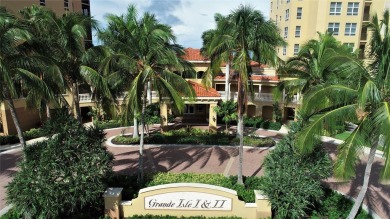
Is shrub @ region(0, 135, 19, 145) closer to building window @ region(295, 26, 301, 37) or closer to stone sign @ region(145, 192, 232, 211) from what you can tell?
stone sign @ region(145, 192, 232, 211)

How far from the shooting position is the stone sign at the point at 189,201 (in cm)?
1142

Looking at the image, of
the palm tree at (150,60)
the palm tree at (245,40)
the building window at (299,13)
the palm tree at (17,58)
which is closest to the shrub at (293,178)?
the palm tree at (245,40)

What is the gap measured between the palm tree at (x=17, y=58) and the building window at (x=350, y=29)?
40.8 m

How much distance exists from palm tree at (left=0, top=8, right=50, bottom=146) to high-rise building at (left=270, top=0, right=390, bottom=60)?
33.3m

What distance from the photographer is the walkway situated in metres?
14.8

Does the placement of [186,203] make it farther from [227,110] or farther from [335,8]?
[335,8]

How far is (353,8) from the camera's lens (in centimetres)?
3672

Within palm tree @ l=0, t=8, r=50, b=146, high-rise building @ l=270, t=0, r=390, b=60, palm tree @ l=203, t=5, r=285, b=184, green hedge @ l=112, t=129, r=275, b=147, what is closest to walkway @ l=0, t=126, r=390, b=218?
green hedge @ l=112, t=129, r=275, b=147

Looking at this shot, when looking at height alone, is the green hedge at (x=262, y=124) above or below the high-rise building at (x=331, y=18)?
below

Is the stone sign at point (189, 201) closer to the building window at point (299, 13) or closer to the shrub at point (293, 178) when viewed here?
the shrub at point (293, 178)

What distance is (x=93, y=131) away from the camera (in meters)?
11.7

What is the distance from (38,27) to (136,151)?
36.0ft

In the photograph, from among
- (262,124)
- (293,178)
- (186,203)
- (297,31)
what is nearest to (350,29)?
(297,31)

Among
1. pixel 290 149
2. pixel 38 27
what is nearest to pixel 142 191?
pixel 290 149
